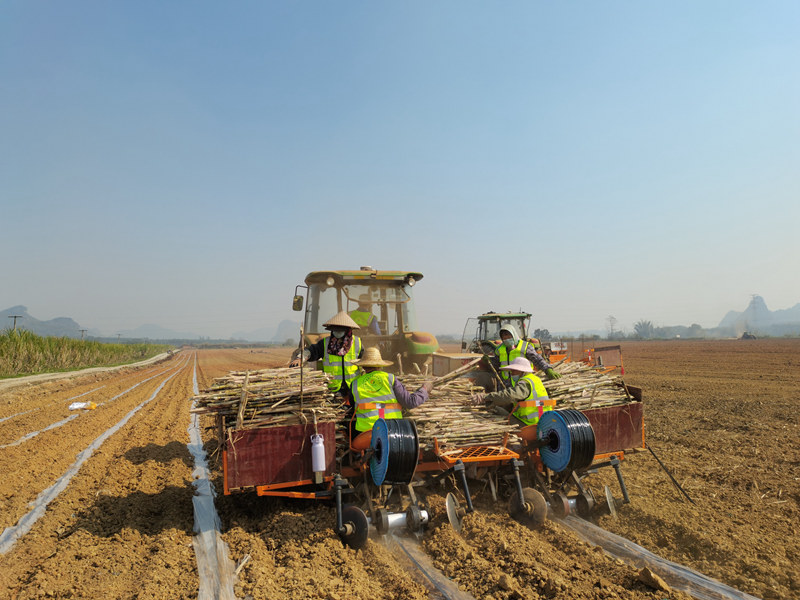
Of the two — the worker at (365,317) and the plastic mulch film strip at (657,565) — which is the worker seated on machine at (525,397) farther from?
the worker at (365,317)

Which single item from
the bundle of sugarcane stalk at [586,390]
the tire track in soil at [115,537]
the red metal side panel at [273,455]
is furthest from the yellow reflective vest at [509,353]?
the tire track in soil at [115,537]

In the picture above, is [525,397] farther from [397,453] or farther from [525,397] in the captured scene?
[397,453]

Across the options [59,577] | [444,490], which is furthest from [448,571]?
[59,577]

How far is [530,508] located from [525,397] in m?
1.31

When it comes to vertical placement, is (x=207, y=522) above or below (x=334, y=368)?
below

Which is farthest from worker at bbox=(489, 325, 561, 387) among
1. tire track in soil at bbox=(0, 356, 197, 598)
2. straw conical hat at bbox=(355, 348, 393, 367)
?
tire track in soil at bbox=(0, 356, 197, 598)

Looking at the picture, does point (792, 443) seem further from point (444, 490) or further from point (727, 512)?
point (444, 490)

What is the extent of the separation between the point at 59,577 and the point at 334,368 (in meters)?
3.18

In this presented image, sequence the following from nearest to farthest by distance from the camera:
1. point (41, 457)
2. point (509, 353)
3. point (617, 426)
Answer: point (617, 426) → point (509, 353) → point (41, 457)

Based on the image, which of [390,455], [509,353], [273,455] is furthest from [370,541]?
[509,353]

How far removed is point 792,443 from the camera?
28.3ft

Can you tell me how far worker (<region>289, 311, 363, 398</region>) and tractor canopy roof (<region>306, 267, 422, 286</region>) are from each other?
7.56ft

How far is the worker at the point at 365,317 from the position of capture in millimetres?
8344

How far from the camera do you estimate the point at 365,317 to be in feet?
27.5
